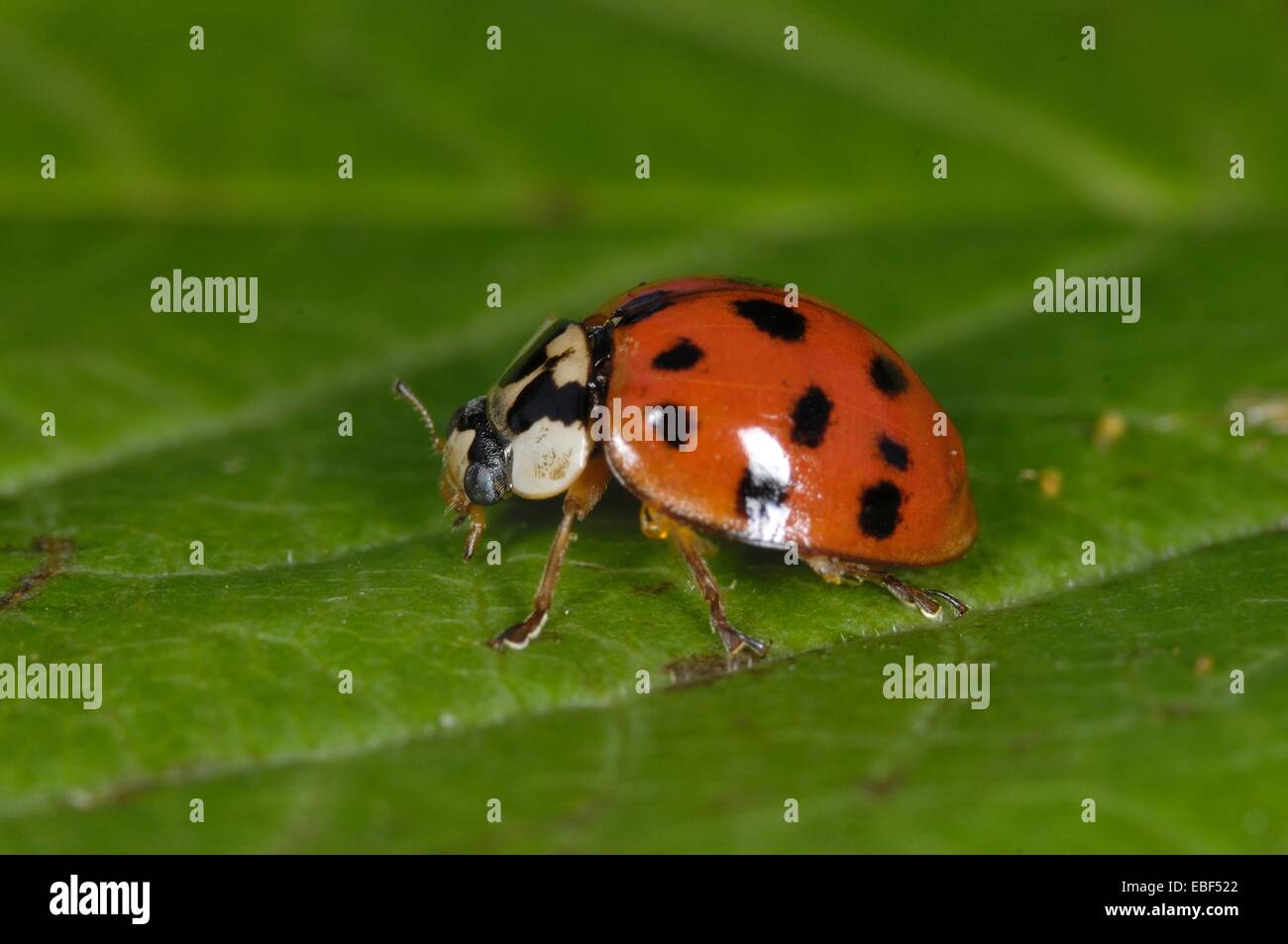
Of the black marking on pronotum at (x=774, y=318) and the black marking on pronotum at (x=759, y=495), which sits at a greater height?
the black marking on pronotum at (x=774, y=318)

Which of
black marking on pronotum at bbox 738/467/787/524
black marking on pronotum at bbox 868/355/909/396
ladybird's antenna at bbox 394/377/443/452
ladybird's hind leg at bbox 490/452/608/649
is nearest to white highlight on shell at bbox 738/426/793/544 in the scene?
black marking on pronotum at bbox 738/467/787/524

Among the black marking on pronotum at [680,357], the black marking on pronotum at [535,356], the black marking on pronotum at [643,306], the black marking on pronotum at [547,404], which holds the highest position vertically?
the black marking on pronotum at [643,306]

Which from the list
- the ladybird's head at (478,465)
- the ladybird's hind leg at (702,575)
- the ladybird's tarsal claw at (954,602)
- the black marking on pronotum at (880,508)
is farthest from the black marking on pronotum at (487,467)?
the ladybird's tarsal claw at (954,602)

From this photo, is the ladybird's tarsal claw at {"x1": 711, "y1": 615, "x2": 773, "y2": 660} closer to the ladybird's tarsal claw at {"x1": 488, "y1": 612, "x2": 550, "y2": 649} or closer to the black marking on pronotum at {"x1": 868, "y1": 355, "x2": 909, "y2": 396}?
the ladybird's tarsal claw at {"x1": 488, "y1": 612, "x2": 550, "y2": 649}

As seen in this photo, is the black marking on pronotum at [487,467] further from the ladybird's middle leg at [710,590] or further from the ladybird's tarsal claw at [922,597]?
the ladybird's tarsal claw at [922,597]

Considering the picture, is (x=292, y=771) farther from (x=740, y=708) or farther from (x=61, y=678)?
(x=740, y=708)

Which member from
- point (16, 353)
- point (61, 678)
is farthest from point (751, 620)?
point (16, 353)

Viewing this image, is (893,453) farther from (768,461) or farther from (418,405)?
(418,405)

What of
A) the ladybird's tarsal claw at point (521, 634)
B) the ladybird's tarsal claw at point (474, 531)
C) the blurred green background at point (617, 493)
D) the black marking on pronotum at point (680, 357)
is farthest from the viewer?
the ladybird's tarsal claw at point (474, 531)
